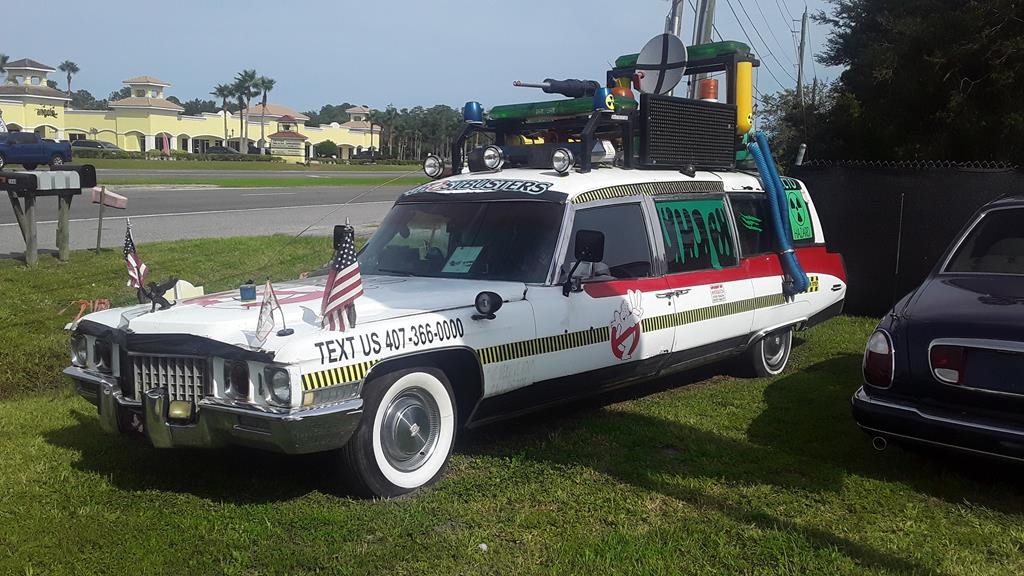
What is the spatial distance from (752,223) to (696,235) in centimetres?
89

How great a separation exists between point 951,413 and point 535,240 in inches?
98.4

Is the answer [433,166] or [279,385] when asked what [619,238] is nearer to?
[433,166]

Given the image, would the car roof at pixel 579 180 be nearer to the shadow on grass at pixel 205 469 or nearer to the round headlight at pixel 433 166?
the round headlight at pixel 433 166

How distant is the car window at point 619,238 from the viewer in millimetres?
5859

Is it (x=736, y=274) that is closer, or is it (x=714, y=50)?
(x=736, y=274)

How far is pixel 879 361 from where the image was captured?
16.0 ft

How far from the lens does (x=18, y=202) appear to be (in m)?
11.4

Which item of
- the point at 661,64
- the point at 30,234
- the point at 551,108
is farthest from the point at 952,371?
the point at 30,234

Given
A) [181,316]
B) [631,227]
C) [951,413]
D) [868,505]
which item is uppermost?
[631,227]

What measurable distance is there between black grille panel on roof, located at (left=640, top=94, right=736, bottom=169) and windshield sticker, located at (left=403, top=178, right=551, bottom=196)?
112cm

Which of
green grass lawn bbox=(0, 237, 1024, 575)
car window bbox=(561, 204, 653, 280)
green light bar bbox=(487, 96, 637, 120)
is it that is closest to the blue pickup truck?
green light bar bbox=(487, 96, 637, 120)

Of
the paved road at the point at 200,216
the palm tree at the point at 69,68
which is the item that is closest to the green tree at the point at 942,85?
the paved road at the point at 200,216

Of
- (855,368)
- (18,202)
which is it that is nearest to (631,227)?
(855,368)

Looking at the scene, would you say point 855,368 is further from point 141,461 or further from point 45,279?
point 45,279
